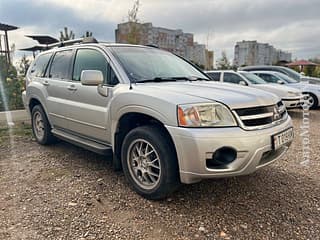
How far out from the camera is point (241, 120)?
2477mm

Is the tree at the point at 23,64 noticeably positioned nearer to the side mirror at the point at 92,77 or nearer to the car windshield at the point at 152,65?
the car windshield at the point at 152,65

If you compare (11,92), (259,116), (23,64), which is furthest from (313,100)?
(23,64)

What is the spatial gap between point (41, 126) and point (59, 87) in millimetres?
1159

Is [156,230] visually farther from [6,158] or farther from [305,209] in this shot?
[6,158]

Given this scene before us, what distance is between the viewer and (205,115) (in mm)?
2451

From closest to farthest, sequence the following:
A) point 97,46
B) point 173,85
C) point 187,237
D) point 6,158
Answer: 1. point 187,237
2. point 173,85
3. point 97,46
4. point 6,158

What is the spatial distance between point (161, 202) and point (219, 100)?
118cm

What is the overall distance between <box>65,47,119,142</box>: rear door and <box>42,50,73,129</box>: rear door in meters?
0.17

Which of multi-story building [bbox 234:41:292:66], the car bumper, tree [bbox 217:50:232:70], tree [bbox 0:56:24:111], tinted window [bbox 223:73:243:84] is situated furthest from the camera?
multi-story building [bbox 234:41:292:66]

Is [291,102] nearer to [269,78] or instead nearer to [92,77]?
[269,78]

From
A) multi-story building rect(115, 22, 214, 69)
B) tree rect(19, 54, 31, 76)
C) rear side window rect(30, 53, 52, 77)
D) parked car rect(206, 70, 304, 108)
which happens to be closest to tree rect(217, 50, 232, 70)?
multi-story building rect(115, 22, 214, 69)

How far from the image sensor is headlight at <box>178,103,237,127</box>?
7.97ft

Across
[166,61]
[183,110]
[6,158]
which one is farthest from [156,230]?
[6,158]

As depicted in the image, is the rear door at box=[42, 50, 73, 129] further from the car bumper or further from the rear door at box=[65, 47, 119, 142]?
the car bumper
